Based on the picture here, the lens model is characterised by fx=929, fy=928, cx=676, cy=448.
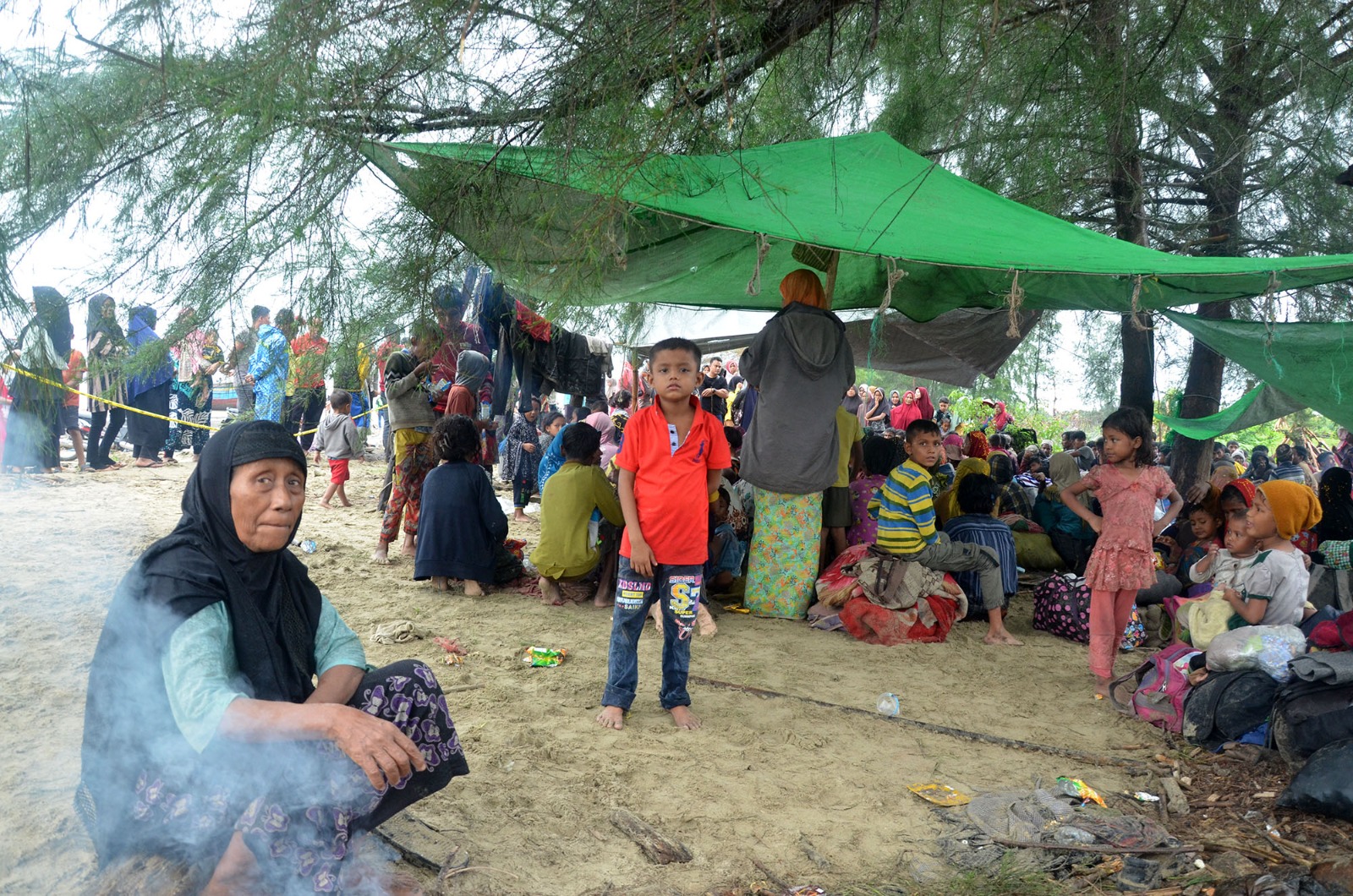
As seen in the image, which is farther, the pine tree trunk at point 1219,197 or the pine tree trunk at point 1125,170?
the pine tree trunk at point 1219,197

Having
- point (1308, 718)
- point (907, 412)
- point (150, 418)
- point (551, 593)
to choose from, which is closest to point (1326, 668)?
point (1308, 718)

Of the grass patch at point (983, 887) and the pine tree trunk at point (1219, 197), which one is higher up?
the pine tree trunk at point (1219, 197)

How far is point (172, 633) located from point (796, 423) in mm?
3710

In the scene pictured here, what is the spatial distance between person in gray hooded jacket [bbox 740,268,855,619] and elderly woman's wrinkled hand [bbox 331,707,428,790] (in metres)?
3.46

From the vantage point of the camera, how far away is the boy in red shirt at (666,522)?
345 cm

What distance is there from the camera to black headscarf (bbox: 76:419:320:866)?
70.6 inches

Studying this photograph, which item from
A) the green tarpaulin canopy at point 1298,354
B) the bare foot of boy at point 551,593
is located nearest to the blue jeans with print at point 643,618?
the bare foot of boy at point 551,593

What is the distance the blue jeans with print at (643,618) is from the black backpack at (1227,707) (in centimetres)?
195

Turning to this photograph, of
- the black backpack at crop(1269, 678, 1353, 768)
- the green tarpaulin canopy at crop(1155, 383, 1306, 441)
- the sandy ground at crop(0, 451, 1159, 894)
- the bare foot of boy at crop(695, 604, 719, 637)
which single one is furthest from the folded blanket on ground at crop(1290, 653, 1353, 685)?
the green tarpaulin canopy at crop(1155, 383, 1306, 441)

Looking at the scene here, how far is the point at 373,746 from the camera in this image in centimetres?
181

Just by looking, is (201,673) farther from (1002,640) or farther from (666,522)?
(1002,640)

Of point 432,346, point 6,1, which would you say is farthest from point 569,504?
point 6,1

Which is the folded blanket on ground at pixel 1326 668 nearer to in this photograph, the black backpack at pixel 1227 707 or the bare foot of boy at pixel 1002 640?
the black backpack at pixel 1227 707

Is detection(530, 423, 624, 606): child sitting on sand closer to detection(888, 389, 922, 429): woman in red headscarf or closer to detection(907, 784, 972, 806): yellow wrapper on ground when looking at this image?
detection(907, 784, 972, 806): yellow wrapper on ground
